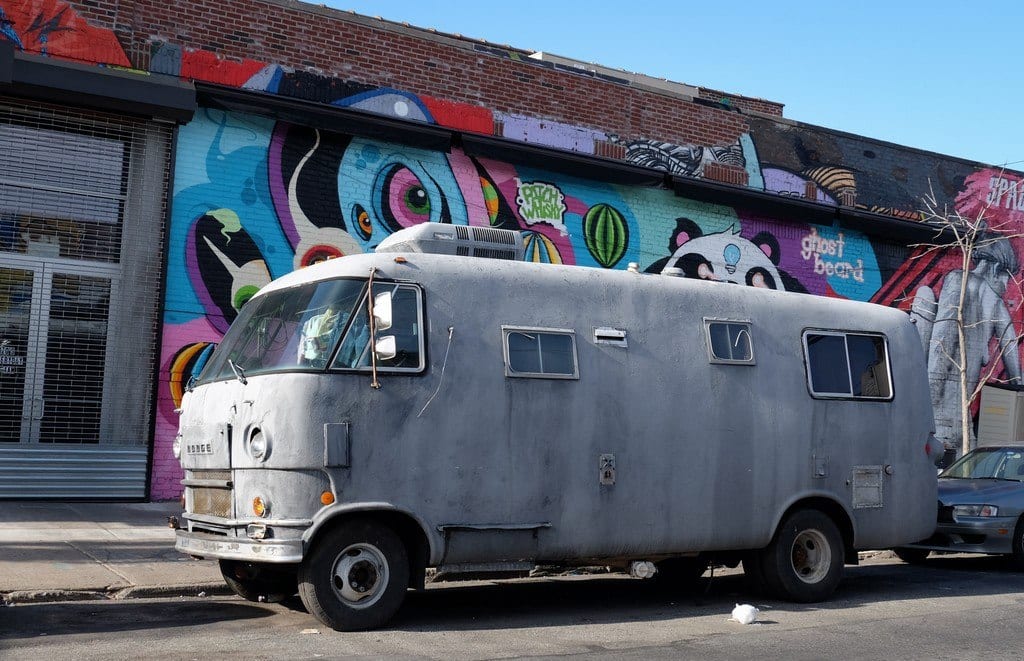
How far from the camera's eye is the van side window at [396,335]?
785 cm

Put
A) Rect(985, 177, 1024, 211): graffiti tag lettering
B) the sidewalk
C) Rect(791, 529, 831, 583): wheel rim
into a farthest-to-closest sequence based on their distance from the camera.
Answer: Rect(985, 177, 1024, 211): graffiti tag lettering, Rect(791, 529, 831, 583): wheel rim, the sidewalk

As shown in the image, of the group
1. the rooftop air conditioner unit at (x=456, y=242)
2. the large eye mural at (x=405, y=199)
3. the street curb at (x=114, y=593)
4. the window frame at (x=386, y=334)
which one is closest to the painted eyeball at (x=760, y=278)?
the large eye mural at (x=405, y=199)

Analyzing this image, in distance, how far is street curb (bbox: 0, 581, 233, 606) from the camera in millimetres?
8508

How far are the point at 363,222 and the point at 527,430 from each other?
24.0 feet

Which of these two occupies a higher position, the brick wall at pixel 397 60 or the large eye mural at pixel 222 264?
the brick wall at pixel 397 60

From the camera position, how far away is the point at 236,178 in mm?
14180

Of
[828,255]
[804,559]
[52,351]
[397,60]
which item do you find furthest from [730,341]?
[828,255]

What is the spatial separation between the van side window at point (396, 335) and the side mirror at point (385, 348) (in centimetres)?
3

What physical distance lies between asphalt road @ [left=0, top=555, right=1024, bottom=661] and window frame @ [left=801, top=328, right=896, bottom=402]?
1.85m

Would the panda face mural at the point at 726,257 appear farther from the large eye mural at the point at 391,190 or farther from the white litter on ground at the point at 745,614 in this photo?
the white litter on ground at the point at 745,614

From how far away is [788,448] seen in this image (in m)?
9.72

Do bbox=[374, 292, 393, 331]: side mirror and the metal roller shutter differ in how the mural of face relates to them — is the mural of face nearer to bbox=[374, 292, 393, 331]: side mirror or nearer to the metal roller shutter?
the metal roller shutter

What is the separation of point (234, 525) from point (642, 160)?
451 inches

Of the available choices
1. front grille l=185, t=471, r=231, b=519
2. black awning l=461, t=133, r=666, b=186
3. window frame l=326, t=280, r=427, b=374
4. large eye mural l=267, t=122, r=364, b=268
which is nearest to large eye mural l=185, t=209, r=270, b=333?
large eye mural l=267, t=122, r=364, b=268
